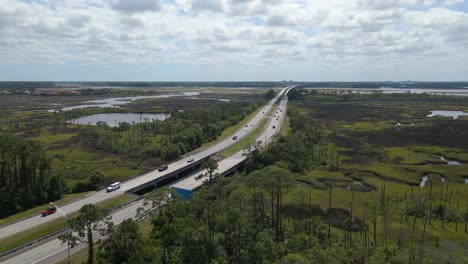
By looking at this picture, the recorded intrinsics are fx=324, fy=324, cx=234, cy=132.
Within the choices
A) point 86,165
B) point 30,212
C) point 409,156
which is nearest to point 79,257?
point 30,212

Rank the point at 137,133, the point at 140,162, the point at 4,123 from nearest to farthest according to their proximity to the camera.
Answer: the point at 140,162 → the point at 137,133 → the point at 4,123

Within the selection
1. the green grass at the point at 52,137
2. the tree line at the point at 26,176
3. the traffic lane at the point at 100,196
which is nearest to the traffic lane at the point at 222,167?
the traffic lane at the point at 100,196

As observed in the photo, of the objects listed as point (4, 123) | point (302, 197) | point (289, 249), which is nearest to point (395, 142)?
point (302, 197)

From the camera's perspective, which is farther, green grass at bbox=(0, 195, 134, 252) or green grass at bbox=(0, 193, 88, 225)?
green grass at bbox=(0, 193, 88, 225)

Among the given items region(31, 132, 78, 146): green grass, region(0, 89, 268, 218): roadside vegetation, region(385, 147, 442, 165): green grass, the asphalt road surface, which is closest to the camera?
the asphalt road surface

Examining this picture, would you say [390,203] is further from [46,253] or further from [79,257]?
[46,253]

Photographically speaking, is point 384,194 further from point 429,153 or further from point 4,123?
point 4,123

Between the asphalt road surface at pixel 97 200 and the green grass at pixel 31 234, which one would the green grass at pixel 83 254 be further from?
the green grass at pixel 31 234

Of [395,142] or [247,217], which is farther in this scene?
[395,142]

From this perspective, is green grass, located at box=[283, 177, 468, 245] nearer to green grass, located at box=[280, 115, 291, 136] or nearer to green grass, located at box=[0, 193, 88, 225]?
green grass, located at box=[0, 193, 88, 225]

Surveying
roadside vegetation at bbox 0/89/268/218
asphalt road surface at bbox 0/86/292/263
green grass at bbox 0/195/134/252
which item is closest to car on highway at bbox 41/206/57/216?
asphalt road surface at bbox 0/86/292/263

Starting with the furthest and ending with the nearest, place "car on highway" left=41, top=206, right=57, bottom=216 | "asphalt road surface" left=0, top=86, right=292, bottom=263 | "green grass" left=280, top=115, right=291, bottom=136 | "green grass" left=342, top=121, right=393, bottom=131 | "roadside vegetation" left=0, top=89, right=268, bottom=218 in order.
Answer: "green grass" left=342, top=121, right=393, bottom=131 → "green grass" left=280, top=115, right=291, bottom=136 → "roadside vegetation" left=0, top=89, right=268, bottom=218 → "car on highway" left=41, top=206, right=57, bottom=216 → "asphalt road surface" left=0, top=86, right=292, bottom=263
